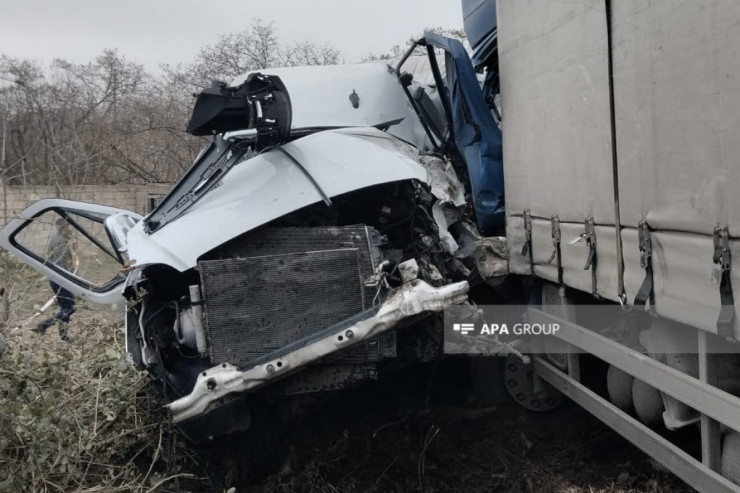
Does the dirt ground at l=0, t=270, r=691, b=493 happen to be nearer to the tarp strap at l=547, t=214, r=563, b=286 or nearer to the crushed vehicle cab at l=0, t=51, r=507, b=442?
the crushed vehicle cab at l=0, t=51, r=507, b=442

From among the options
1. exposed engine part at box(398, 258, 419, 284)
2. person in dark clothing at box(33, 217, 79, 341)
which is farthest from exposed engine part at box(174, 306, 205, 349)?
person in dark clothing at box(33, 217, 79, 341)

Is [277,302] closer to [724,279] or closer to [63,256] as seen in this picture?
[724,279]

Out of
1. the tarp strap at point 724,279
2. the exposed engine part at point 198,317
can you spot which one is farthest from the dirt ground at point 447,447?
the tarp strap at point 724,279

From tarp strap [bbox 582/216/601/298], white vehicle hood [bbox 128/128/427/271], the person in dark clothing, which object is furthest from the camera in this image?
the person in dark clothing

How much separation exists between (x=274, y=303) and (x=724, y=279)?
1.96 meters

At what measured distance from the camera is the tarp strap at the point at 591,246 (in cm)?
318

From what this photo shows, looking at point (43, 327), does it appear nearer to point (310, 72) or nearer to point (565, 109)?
point (310, 72)

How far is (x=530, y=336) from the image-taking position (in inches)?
165

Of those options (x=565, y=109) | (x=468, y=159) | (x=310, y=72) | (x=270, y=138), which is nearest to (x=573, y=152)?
(x=565, y=109)

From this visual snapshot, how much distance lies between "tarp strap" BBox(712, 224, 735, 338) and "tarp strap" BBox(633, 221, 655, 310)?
45 cm

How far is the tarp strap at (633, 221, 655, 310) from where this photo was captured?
8.79 ft

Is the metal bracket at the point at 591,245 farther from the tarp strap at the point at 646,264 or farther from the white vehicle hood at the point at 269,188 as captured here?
the white vehicle hood at the point at 269,188

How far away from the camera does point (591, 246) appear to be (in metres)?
3.19

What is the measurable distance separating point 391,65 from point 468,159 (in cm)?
117
